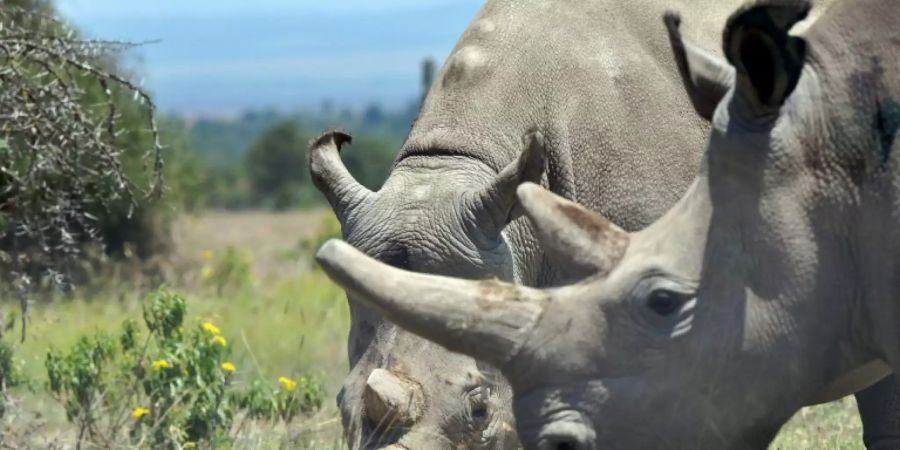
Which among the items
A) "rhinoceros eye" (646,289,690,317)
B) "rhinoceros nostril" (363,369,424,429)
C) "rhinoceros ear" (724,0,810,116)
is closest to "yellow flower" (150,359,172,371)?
"rhinoceros nostril" (363,369,424,429)

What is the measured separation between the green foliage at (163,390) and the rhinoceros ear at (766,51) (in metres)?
3.16

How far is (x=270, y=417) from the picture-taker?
764cm

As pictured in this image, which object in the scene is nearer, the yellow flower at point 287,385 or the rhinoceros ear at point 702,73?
the rhinoceros ear at point 702,73

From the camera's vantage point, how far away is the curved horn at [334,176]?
688cm

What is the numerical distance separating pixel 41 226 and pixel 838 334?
434 cm

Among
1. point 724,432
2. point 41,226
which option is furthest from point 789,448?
point 41,226

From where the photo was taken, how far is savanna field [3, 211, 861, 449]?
Answer: 746 cm

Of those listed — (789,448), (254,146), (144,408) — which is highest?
(144,408)

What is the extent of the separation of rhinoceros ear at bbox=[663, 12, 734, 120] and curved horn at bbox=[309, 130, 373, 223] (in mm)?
1955

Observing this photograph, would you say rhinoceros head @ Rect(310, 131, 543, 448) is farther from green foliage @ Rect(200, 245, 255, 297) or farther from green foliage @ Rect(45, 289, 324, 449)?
green foliage @ Rect(200, 245, 255, 297)

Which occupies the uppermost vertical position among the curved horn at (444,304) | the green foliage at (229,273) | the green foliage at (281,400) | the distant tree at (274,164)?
the curved horn at (444,304)

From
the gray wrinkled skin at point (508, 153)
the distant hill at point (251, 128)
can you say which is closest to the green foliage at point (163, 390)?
the gray wrinkled skin at point (508, 153)

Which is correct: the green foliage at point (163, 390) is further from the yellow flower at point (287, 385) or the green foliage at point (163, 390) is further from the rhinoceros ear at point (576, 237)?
the rhinoceros ear at point (576, 237)

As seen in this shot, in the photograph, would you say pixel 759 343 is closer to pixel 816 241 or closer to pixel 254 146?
pixel 816 241
